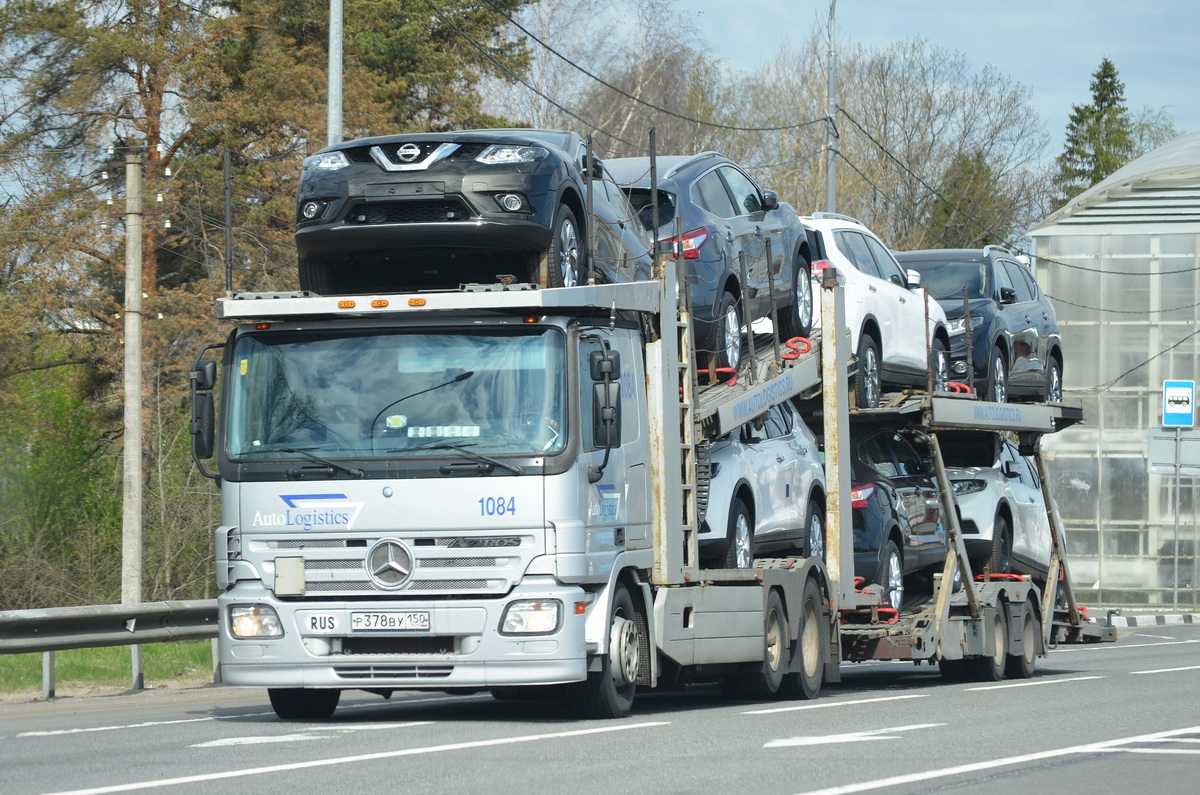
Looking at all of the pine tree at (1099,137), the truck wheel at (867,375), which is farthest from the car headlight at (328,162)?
the pine tree at (1099,137)

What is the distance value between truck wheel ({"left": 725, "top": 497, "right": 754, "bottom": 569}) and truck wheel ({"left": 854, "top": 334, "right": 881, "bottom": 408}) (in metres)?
2.83

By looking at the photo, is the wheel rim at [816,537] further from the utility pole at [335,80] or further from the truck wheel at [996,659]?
the utility pole at [335,80]

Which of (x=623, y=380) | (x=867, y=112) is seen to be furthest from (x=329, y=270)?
(x=867, y=112)

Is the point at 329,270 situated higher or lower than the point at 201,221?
lower

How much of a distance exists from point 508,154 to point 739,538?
11.6ft

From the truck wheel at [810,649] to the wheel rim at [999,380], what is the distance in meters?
5.71

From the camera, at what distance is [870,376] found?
50.5ft

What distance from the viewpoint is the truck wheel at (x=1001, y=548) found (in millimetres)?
17562

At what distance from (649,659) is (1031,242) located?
3060 centimetres

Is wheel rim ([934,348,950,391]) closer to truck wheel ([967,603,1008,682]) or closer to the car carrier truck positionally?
truck wheel ([967,603,1008,682])

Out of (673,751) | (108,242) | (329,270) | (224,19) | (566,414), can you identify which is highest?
(224,19)

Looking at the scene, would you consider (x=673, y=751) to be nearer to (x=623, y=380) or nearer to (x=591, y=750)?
(x=591, y=750)

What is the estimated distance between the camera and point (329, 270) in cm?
1071

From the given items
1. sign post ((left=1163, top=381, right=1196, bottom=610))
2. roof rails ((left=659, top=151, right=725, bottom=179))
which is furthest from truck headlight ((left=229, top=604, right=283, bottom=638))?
sign post ((left=1163, top=381, right=1196, bottom=610))
